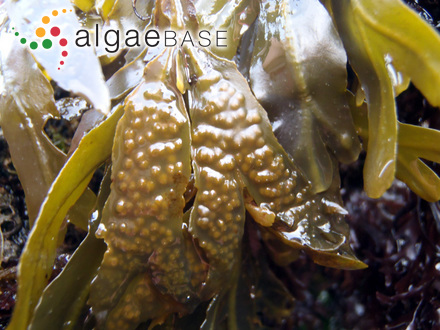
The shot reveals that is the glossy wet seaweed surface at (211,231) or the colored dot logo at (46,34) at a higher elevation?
the colored dot logo at (46,34)

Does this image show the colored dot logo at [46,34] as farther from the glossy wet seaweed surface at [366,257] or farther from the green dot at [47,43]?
the glossy wet seaweed surface at [366,257]

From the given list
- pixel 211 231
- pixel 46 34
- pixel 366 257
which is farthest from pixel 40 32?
pixel 366 257

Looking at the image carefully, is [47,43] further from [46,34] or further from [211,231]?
[211,231]

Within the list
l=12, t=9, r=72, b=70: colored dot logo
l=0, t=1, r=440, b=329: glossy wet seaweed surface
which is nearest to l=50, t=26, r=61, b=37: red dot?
l=12, t=9, r=72, b=70: colored dot logo

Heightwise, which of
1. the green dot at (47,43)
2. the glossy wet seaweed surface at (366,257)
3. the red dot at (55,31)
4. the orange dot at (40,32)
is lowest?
the glossy wet seaweed surface at (366,257)

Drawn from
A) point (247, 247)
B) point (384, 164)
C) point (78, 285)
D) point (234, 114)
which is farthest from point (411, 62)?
point (78, 285)

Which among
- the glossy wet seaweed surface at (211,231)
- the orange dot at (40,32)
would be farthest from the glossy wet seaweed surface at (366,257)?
the orange dot at (40,32)

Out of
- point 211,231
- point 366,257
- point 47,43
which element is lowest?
point 366,257

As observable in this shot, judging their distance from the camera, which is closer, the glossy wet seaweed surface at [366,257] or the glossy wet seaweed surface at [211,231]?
the glossy wet seaweed surface at [211,231]

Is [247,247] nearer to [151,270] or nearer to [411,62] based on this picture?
[151,270]

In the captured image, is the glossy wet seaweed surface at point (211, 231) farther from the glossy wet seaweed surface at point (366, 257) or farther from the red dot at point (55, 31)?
the red dot at point (55, 31)

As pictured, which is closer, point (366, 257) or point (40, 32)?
point (40, 32)
